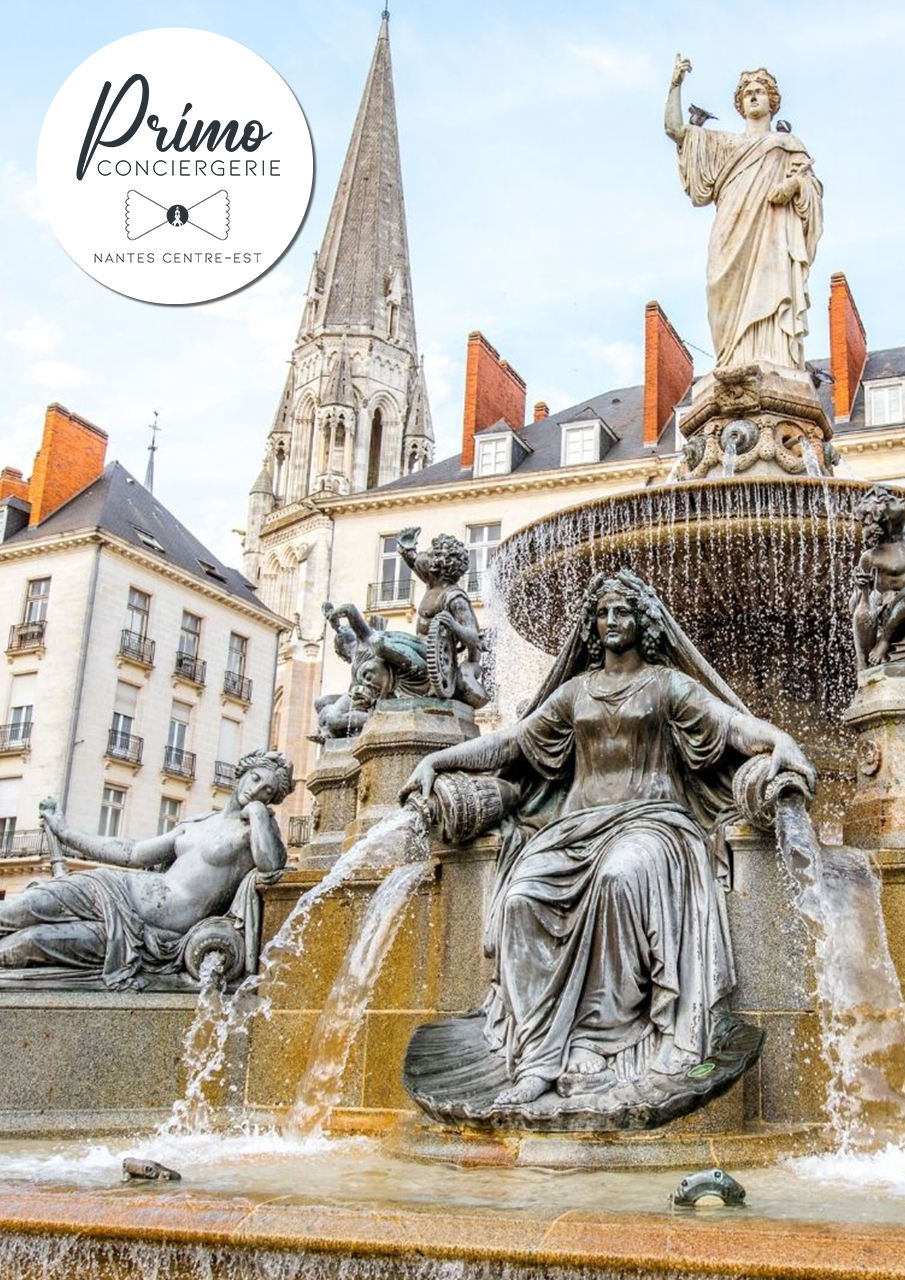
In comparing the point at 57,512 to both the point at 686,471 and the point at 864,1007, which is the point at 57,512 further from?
the point at 864,1007

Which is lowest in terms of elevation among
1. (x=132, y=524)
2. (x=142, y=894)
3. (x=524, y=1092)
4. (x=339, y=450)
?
(x=524, y=1092)

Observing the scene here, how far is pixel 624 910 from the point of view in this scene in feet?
17.8

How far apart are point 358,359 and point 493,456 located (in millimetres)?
37816

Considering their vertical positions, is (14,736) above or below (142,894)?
above

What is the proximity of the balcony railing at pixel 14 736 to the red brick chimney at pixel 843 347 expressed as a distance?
25.6 metres

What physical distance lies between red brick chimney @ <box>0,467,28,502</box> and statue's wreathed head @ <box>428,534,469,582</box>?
127 ft

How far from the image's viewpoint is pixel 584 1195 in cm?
401

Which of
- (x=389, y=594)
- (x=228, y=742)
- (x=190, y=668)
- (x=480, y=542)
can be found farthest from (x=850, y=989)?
(x=228, y=742)

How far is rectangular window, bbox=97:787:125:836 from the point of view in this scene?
3988 centimetres

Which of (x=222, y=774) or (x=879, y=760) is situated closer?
(x=879, y=760)

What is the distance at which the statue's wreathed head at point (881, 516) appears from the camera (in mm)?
7469

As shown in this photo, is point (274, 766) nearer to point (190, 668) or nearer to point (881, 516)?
point (881, 516)

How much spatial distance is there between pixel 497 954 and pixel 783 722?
4.04 m

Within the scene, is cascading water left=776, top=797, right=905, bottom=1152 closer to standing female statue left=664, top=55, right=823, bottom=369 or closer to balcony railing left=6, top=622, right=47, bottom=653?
standing female statue left=664, top=55, right=823, bottom=369
